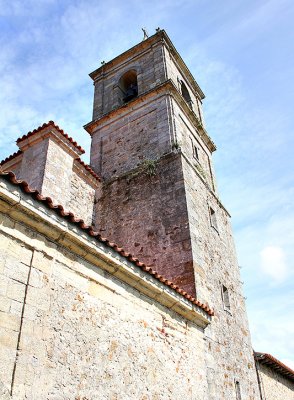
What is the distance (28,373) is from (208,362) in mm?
4306

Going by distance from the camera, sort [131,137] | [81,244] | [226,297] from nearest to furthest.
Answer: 1. [81,244]
2. [226,297]
3. [131,137]

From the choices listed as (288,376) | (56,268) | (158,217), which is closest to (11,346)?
(56,268)

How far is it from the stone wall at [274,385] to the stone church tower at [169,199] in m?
0.83

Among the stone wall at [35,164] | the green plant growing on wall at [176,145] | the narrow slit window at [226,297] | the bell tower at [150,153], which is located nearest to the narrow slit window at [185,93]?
the bell tower at [150,153]

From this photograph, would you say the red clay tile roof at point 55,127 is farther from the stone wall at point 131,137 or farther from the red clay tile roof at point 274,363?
the red clay tile roof at point 274,363

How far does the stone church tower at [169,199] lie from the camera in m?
8.09

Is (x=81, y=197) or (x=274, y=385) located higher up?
(x=81, y=197)

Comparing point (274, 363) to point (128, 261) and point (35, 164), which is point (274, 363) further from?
point (35, 164)

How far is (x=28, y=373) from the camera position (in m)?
3.51

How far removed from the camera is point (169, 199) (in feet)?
29.7

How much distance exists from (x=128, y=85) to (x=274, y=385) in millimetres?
11259

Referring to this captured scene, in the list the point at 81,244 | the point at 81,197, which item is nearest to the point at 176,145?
the point at 81,197

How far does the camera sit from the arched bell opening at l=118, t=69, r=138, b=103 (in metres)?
13.5

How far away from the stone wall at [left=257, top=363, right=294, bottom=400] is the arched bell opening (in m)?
9.73
